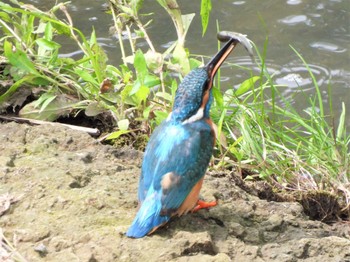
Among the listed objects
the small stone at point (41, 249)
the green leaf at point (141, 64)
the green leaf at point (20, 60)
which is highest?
the green leaf at point (20, 60)

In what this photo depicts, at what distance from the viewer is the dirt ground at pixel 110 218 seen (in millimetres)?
2902

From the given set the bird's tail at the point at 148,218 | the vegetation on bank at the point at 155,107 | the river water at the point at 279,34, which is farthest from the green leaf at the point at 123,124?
the river water at the point at 279,34

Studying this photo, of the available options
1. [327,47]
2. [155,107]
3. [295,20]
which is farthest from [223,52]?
[295,20]

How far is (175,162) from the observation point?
3180mm

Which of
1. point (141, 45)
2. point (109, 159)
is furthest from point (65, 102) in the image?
Result: point (141, 45)

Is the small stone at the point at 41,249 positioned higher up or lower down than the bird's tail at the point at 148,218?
higher up

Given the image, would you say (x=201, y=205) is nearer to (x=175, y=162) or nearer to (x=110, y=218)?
(x=175, y=162)

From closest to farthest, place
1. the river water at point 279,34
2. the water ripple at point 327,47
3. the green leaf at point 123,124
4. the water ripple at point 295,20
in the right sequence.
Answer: the green leaf at point 123,124, the river water at point 279,34, the water ripple at point 327,47, the water ripple at point 295,20

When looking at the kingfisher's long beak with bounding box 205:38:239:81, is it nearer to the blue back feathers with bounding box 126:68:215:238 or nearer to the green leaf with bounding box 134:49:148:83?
the blue back feathers with bounding box 126:68:215:238

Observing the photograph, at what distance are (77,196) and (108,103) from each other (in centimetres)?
113

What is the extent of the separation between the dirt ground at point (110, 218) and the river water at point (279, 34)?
7.78 feet

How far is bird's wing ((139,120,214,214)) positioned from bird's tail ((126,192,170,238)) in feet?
0.09

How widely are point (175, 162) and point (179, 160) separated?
19 millimetres

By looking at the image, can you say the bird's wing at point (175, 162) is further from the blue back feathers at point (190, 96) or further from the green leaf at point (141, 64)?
the green leaf at point (141, 64)
